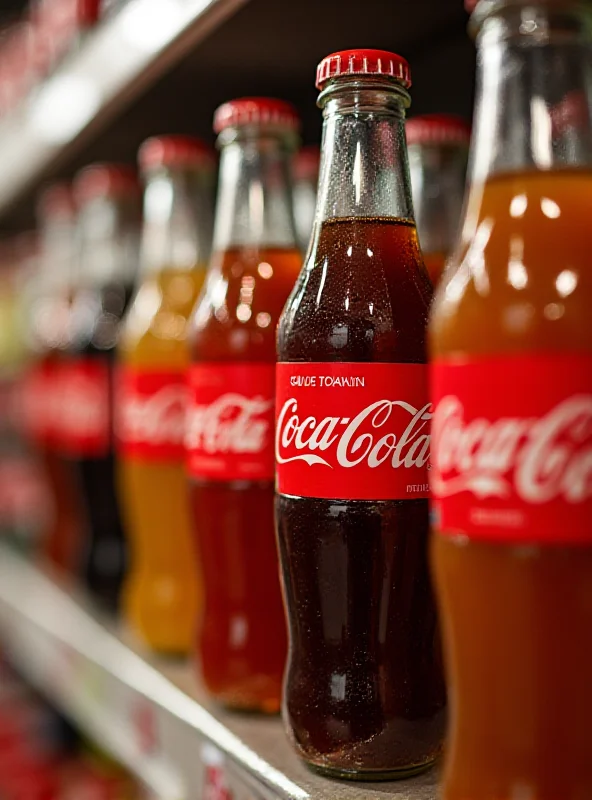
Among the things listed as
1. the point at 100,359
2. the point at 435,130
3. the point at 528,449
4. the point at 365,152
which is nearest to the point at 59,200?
the point at 100,359

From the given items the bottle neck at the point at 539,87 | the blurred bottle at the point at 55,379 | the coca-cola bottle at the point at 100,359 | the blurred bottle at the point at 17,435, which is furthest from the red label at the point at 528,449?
the blurred bottle at the point at 17,435

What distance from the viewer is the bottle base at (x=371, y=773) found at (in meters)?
0.77

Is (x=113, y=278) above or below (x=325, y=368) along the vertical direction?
above

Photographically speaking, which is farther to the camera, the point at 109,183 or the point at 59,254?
the point at 59,254

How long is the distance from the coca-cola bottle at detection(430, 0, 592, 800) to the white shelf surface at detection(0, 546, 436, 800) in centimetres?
18

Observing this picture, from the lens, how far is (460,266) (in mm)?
626

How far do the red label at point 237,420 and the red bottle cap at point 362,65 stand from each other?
0.92ft

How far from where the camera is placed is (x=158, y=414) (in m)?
1.18

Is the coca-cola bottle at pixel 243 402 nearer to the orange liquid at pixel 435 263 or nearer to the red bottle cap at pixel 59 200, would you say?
the orange liquid at pixel 435 263

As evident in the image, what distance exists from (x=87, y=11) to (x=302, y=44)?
419 mm

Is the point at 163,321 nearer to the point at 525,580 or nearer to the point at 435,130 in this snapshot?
the point at 435,130

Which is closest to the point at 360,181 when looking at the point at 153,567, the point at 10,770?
the point at 153,567

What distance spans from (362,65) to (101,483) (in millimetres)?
991

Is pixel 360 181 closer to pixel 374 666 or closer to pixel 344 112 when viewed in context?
pixel 344 112
